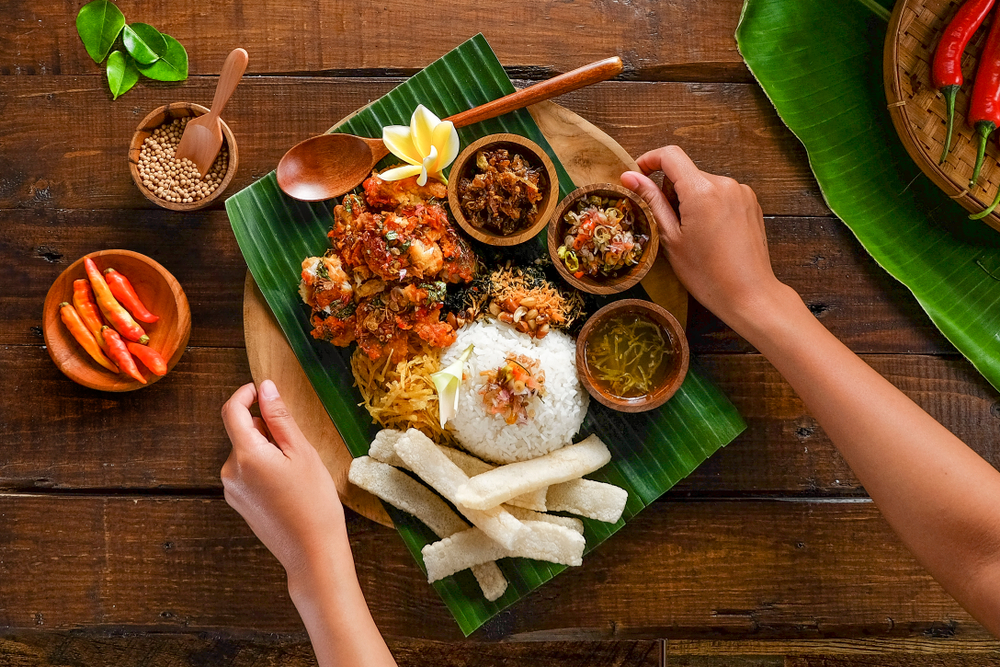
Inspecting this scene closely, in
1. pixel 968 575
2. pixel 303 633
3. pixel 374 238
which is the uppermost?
pixel 374 238

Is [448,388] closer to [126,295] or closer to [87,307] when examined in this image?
[126,295]

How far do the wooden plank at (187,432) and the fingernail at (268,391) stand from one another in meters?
0.34

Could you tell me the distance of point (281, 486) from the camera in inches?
103

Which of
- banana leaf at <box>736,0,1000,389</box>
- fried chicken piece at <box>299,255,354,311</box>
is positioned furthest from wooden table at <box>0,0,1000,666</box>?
fried chicken piece at <box>299,255,354,311</box>

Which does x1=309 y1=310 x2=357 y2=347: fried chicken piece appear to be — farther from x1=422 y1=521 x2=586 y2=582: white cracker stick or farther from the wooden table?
x1=422 y1=521 x2=586 y2=582: white cracker stick

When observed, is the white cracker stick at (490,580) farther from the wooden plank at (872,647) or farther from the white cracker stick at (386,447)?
the wooden plank at (872,647)

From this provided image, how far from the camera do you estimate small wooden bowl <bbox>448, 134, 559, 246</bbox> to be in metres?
2.61

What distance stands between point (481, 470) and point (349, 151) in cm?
140

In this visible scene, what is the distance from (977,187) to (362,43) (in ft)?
8.89

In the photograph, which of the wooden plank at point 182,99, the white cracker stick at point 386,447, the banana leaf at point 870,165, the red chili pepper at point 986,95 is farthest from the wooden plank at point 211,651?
the red chili pepper at point 986,95

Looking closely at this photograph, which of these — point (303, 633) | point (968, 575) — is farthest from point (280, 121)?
point (968, 575)

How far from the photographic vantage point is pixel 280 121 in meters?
3.01

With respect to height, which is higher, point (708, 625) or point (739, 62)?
point (739, 62)

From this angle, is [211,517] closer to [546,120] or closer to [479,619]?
[479,619]
